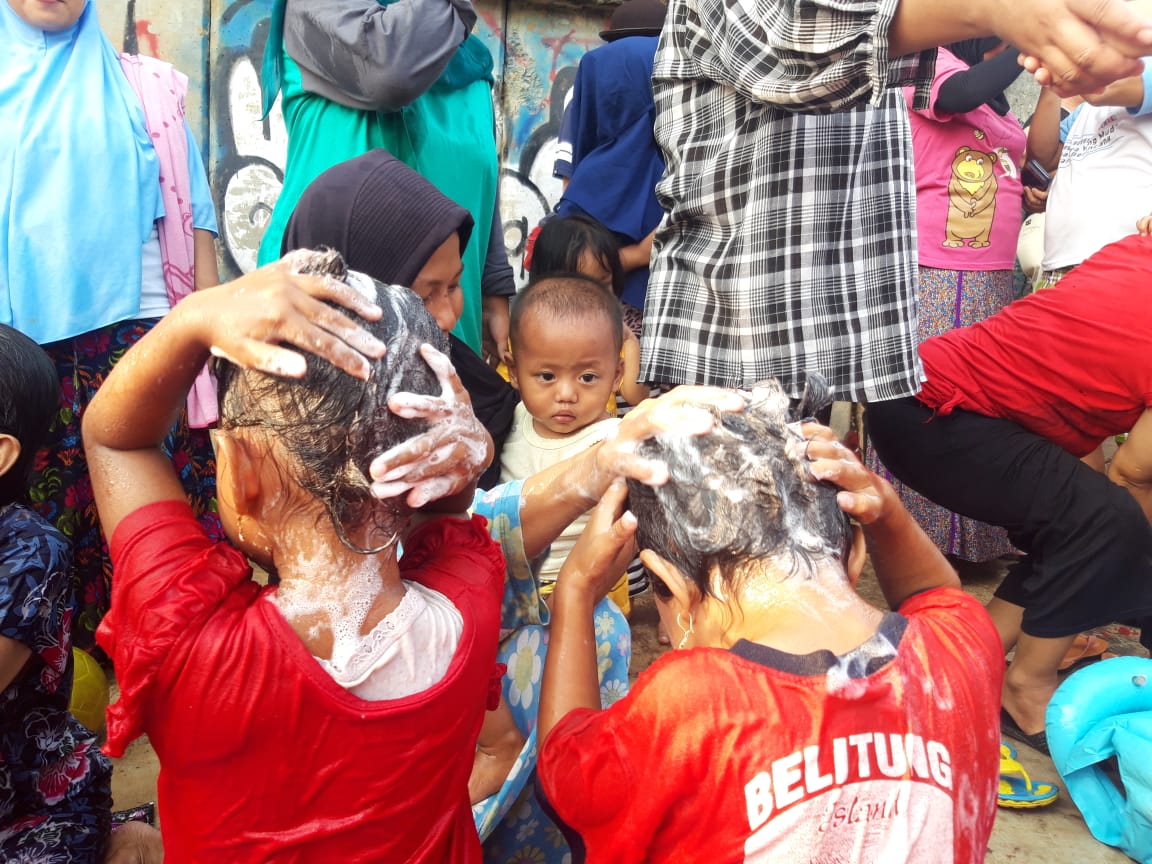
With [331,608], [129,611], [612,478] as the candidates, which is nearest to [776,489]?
[612,478]

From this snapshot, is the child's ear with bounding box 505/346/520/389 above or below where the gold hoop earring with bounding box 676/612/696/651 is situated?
below

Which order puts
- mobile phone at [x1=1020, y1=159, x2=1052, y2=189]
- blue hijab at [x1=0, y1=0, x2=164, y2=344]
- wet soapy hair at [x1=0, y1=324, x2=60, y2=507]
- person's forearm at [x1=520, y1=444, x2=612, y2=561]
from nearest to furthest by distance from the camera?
person's forearm at [x1=520, y1=444, x2=612, y2=561] → wet soapy hair at [x1=0, y1=324, x2=60, y2=507] → blue hijab at [x1=0, y1=0, x2=164, y2=344] → mobile phone at [x1=1020, y1=159, x2=1052, y2=189]

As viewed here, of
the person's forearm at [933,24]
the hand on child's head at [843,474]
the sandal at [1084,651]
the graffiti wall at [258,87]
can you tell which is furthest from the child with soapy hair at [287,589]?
the graffiti wall at [258,87]

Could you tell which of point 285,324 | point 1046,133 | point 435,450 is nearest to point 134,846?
point 435,450

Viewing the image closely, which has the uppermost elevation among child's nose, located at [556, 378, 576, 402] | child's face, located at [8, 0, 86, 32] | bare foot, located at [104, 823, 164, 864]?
child's face, located at [8, 0, 86, 32]

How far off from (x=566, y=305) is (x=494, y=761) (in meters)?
1.45

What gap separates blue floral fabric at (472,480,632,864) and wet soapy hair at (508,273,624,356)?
3.26 feet

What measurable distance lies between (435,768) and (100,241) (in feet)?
7.21

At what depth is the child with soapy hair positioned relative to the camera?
115 centimetres

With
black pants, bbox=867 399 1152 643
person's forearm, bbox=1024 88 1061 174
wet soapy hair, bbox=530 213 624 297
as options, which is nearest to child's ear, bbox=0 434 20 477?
wet soapy hair, bbox=530 213 624 297

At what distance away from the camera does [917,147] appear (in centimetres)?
395

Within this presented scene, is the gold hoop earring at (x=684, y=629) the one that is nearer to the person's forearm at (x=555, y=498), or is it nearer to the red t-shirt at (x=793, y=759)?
the red t-shirt at (x=793, y=759)

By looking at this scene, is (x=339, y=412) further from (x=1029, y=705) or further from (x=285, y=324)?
(x=1029, y=705)

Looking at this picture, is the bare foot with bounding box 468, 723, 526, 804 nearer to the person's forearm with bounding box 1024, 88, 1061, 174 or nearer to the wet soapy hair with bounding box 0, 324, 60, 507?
the wet soapy hair with bounding box 0, 324, 60, 507
